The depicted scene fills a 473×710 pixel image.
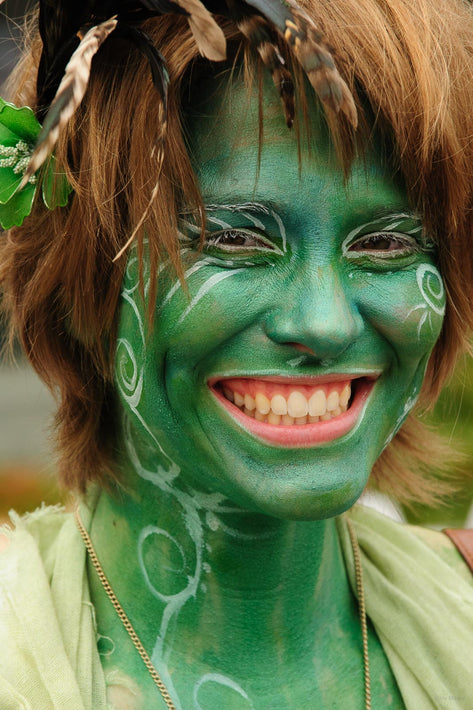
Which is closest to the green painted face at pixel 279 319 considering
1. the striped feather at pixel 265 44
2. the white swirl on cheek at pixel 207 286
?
the white swirl on cheek at pixel 207 286

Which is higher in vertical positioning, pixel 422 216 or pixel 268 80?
pixel 268 80

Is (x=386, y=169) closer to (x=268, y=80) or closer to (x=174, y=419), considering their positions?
(x=268, y=80)

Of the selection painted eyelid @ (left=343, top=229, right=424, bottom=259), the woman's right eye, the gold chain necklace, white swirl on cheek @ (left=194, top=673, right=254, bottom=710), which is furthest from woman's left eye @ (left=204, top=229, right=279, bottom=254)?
white swirl on cheek @ (left=194, top=673, right=254, bottom=710)

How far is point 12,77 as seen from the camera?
2.15m

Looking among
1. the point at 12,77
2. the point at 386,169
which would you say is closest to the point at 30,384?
the point at 12,77

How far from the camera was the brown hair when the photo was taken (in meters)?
1.67

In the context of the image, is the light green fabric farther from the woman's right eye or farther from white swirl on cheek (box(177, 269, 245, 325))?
the woman's right eye

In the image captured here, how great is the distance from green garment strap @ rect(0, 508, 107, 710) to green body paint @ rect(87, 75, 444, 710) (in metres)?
0.07

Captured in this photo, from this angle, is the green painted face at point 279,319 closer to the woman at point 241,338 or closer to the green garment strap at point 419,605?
the woman at point 241,338

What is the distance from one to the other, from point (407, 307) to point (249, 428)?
0.35 meters

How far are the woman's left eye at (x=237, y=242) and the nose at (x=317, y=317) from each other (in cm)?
8

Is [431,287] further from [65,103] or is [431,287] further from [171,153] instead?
[65,103]

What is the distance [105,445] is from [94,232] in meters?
0.51

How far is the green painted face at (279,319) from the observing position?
1675 mm
